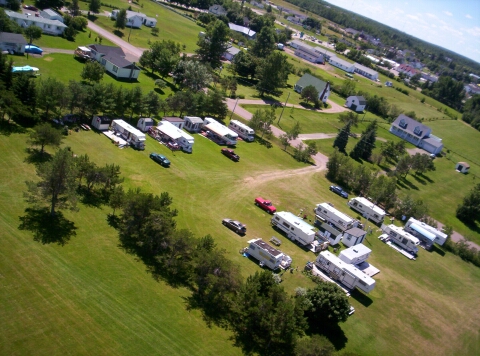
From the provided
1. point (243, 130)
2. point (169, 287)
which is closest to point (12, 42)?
point (243, 130)

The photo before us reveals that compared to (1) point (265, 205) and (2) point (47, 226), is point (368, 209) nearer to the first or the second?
(1) point (265, 205)

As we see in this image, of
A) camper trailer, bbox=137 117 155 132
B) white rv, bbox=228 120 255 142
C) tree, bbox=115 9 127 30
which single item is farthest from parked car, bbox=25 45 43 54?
white rv, bbox=228 120 255 142

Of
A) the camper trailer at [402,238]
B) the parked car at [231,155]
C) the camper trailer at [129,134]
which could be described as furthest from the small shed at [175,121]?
the camper trailer at [402,238]

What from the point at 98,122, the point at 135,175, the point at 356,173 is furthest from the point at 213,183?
the point at 356,173

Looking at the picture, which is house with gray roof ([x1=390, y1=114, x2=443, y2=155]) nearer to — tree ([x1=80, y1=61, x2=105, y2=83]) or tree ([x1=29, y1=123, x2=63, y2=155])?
tree ([x1=80, y1=61, x2=105, y2=83])

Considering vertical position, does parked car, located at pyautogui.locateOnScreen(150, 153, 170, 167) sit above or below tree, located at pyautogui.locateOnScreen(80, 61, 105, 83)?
below

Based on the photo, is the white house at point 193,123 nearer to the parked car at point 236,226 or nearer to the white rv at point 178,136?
the white rv at point 178,136
